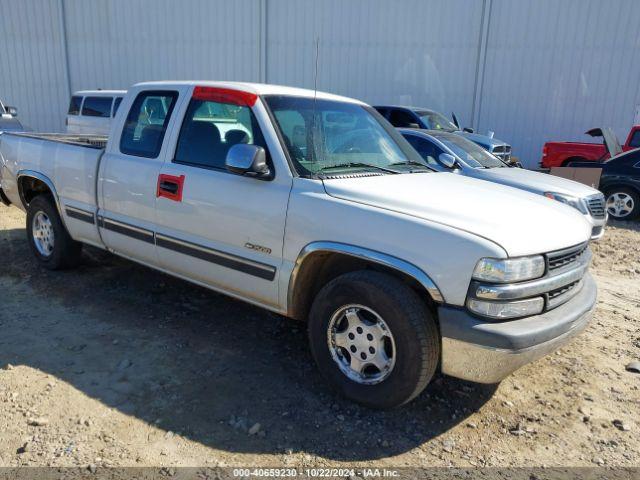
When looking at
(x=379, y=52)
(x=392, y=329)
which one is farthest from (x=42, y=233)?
(x=379, y=52)

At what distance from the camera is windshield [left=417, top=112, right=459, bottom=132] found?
39.0ft

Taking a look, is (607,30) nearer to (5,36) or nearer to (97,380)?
(97,380)

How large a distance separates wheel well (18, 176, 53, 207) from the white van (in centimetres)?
623

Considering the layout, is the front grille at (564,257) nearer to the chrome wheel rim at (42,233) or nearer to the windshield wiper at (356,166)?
the windshield wiper at (356,166)

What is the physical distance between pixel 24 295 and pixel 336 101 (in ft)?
11.3

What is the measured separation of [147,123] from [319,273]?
2099mm

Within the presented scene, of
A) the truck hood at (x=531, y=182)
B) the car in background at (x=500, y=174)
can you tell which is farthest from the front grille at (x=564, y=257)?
the truck hood at (x=531, y=182)

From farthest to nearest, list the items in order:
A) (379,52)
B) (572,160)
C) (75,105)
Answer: (379,52)
(75,105)
(572,160)

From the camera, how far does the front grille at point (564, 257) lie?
2.89 meters

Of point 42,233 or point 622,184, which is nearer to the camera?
point 42,233

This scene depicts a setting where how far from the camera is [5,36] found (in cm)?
1867

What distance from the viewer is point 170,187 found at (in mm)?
3857

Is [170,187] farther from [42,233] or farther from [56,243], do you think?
[42,233]

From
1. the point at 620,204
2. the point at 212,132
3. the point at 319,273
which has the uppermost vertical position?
the point at 212,132
